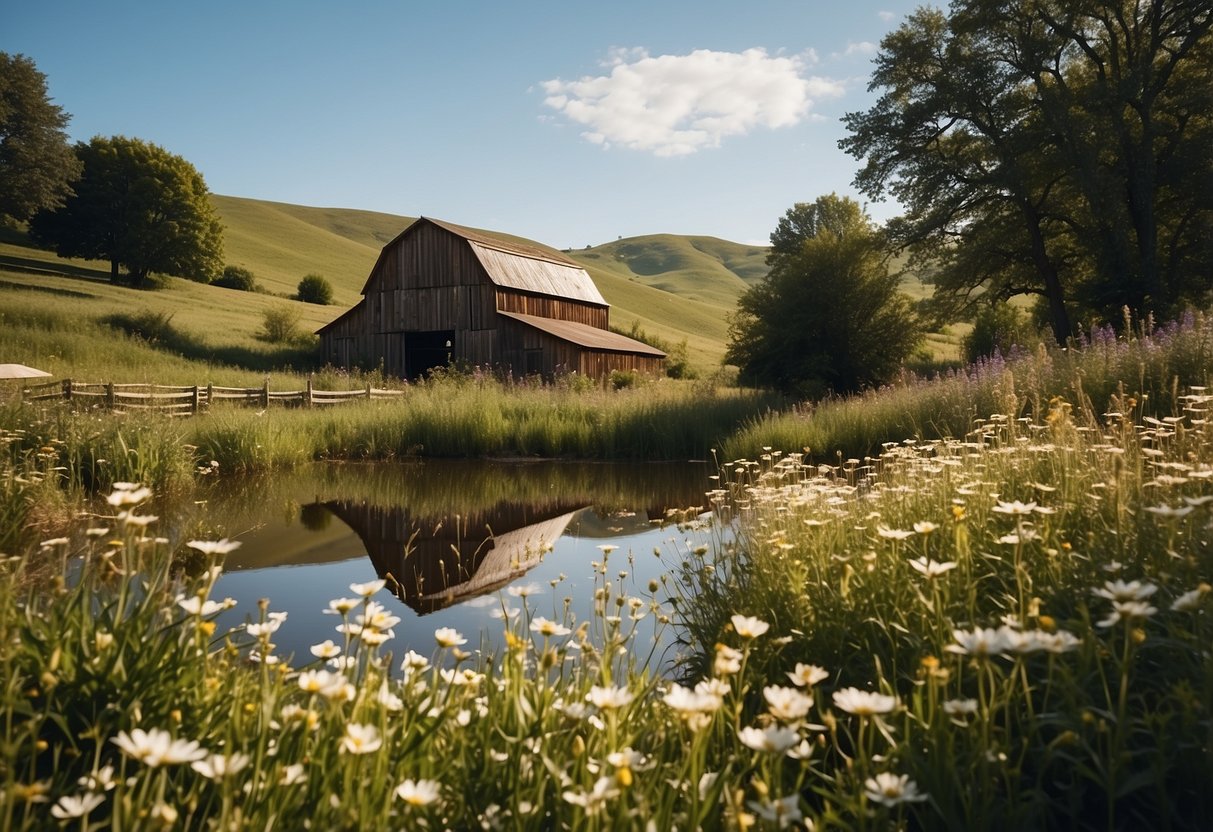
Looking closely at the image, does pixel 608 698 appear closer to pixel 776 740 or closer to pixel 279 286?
pixel 776 740

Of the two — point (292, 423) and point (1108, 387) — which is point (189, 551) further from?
point (1108, 387)

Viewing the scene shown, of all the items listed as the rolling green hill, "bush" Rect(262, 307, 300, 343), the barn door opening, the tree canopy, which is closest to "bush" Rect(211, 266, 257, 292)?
the rolling green hill

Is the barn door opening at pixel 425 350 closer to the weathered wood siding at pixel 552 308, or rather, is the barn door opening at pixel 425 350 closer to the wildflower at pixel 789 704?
the weathered wood siding at pixel 552 308

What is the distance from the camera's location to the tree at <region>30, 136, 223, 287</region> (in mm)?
44219

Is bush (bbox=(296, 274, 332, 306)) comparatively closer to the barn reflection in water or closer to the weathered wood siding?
the weathered wood siding

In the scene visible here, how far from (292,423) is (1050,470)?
14613 mm

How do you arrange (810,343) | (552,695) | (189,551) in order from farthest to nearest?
(810,343) → (189,551) → (552,695)

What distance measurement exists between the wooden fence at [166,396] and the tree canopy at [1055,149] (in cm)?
2050

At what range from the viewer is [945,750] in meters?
2.03

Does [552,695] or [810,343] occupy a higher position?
[810,343]

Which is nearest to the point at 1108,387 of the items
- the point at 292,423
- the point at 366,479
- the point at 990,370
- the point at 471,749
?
the point at 990,370

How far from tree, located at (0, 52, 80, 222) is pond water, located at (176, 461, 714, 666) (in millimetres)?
35141

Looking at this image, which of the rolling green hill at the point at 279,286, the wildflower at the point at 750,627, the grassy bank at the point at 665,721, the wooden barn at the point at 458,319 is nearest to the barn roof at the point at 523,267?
the wooden barn at the point at 458,319

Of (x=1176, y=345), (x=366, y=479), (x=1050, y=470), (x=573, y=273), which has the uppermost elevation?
(x=573, y=273)
